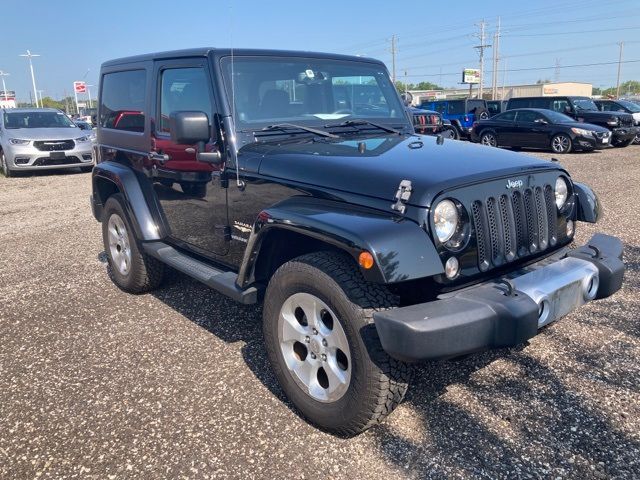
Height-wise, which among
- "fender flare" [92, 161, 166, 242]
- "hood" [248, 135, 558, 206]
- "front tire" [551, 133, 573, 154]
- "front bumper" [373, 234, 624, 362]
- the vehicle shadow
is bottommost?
the vehicle shadow

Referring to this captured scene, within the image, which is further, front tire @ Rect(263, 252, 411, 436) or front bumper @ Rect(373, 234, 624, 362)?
front tire @ Rect(263, 252, 411, 436)

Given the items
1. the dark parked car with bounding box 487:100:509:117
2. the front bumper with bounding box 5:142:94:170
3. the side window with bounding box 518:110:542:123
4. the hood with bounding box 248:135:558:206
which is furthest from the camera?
the dark parked car with bounding box 487:100:509:117

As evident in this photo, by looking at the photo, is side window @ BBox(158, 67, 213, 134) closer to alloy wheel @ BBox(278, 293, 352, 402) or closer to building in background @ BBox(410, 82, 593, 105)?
alloy wheel @ BBox(278, 293, 352, 402)

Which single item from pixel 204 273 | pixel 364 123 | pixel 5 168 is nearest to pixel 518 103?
pixel 5 168

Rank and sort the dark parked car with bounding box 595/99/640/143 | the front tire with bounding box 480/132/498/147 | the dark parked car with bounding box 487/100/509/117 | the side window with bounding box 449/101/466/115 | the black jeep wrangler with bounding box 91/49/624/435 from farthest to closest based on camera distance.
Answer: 1. the dark parked car with bounding box 487/100/509/117
2. the side window with bounding box 449/101/466/115
3. the dark parked car with bounding box 595/99/640/143
4. the front tire with bounding box 480/132/498/147
5. the black jeep wrangler with bounding box 91/49/624/435

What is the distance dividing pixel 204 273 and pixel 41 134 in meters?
11.4

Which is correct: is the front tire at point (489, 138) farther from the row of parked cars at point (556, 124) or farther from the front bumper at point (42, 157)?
the front bumper at point (42, 157)

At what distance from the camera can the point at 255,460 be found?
263 centimetres

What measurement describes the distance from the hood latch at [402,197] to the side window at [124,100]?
2617mm

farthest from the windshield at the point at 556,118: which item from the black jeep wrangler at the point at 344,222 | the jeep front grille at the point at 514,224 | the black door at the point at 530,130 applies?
the jeep front grille at the point at 514,224

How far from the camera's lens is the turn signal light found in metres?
2.36

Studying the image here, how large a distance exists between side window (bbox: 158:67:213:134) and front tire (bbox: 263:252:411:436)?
1488 mm

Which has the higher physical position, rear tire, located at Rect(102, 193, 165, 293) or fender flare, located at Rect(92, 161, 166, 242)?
fender flare, located at Rect(92, 161, 166, 242)

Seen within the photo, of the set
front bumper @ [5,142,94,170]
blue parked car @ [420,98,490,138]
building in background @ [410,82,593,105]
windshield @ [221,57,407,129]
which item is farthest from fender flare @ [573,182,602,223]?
building in background @ [410,82,593,105]
